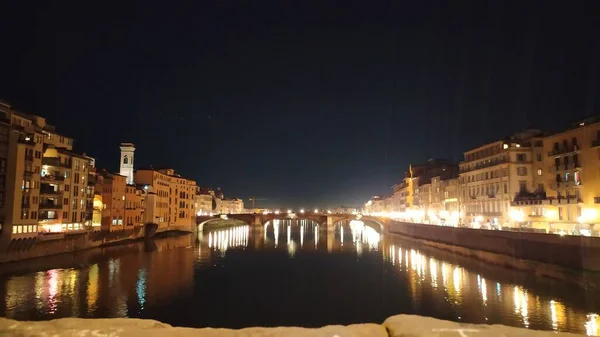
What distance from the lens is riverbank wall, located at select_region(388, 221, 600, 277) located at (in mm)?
37125

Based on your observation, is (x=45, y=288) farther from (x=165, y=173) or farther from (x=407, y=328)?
(x=165, y=173)

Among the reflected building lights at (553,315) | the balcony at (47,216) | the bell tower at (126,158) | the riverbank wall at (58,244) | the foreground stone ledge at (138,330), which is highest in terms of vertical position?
the bell tower at (126,158)

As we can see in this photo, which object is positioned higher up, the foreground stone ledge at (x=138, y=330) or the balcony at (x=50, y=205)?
the balcony at (x=50, y=205)

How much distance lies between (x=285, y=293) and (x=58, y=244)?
35.1 m

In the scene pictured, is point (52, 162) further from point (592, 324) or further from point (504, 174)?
point (504, 174)

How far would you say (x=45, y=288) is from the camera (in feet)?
112

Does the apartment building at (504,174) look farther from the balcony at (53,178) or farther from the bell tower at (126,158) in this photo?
the bell tower at (126,158)

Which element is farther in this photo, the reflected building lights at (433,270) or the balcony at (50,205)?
the balcony at (50,205)

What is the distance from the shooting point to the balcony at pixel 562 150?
173ft

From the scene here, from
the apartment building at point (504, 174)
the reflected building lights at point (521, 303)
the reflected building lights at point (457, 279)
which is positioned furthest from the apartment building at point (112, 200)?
the reflected building lights at point (521, 303)

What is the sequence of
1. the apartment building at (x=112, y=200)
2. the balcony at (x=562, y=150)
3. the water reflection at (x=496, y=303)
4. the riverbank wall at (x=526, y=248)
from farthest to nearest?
the apartment building at (x=112, y=200) → the balcony at (x=562, y=150) → the riverbank wall at (x=526, y=248) → the water reflection at (x=496, y=303)

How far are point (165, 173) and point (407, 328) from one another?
115 m

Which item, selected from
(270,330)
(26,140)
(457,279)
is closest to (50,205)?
(26,140)

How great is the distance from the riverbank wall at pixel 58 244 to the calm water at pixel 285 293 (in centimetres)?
167
